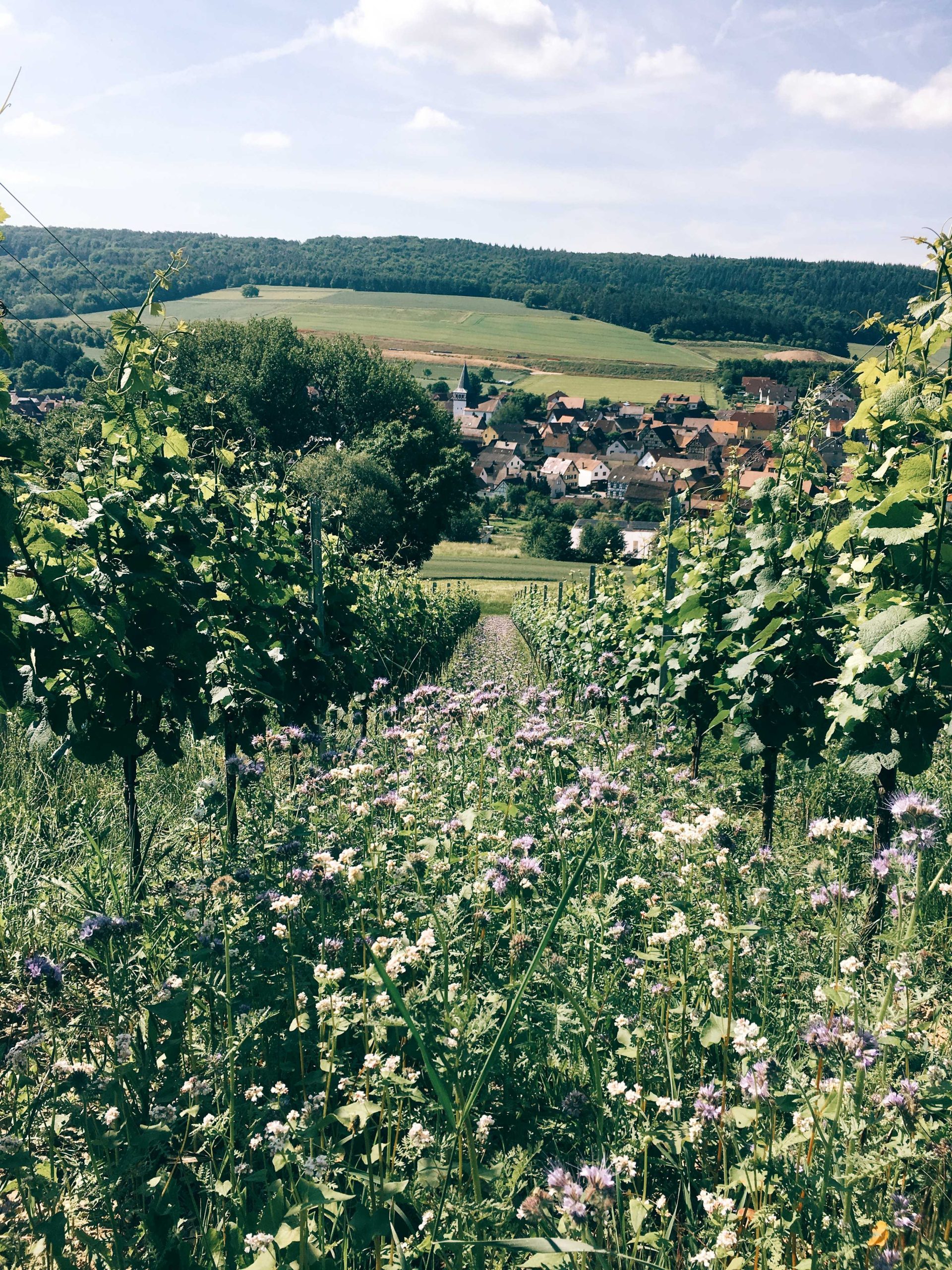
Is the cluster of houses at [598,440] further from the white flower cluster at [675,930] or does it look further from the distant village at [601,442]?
the white flower cluster at [675,930]

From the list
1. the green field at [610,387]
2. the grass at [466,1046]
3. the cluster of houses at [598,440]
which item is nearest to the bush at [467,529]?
the cluster of houses at [598,440]

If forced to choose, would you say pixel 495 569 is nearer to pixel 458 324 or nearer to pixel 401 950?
pixel 401 950

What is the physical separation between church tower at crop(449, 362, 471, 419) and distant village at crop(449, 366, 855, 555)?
0.41 ft

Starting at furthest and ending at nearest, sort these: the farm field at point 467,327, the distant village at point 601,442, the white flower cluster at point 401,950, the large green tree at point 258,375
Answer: the farm field at point 467,327 → the distant village at point 601,442 → the large green tree at point 258,375 → the white flower cluster at point 401,950

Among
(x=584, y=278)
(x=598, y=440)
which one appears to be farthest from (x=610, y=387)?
(x=584, y=278)

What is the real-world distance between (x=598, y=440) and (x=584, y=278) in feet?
241

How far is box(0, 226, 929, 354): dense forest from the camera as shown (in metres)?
104

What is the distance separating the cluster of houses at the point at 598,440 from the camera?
9044 centimetres

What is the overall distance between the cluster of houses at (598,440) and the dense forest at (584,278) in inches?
712

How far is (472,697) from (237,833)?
6.28 feet

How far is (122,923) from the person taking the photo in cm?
249

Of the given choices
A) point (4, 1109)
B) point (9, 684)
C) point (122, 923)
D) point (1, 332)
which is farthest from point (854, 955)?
point (1, 332)

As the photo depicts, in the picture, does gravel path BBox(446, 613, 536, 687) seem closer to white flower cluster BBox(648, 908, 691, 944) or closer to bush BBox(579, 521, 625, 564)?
white flower cluster BBox(648, 908, 691, 944)

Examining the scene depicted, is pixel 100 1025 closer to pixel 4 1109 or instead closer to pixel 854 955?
pixel 4 1109
